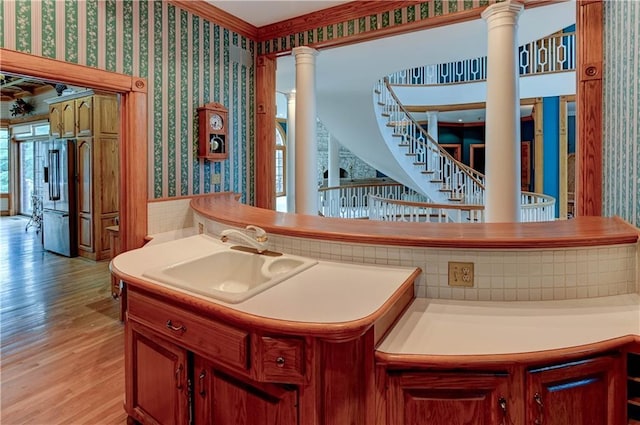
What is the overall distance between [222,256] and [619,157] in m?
2.34

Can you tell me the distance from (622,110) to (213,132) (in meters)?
3.24

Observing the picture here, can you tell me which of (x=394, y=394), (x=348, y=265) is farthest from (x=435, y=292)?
(x=394, y=394)

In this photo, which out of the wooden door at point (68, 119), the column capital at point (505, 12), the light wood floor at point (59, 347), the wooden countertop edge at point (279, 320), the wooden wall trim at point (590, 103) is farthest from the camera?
the wooden door at point (68, 119)

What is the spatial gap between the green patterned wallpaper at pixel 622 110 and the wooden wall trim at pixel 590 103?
0.06 m

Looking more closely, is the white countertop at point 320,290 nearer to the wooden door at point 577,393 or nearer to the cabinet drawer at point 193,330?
the cabinet drawer at point 193,330

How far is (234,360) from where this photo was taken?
4.27 feet

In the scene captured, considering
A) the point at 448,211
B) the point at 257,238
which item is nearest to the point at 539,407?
the point at 257,238

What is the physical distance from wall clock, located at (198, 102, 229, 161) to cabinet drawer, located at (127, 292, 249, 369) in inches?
91.3

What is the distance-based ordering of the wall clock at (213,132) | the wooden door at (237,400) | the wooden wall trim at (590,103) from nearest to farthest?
the wooden door at (237,400), the wooden wall trim at (590,103), the wall clock at (213,132)

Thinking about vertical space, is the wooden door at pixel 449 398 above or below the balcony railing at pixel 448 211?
below

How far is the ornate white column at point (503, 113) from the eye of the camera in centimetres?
299

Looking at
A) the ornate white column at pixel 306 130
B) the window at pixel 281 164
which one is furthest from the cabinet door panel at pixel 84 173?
the window at pixel 281 164

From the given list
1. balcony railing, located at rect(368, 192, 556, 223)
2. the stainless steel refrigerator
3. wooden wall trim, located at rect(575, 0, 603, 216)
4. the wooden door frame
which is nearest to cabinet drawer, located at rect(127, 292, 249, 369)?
the wooden door frame

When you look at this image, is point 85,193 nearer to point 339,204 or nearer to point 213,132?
point 213,132
